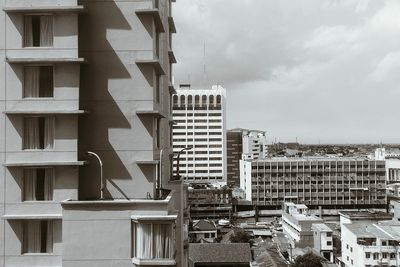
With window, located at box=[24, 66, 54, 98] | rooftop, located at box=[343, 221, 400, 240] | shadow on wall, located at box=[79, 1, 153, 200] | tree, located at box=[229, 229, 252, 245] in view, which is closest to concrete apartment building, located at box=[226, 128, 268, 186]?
tree, located at box=[229, 229, 252, 245]

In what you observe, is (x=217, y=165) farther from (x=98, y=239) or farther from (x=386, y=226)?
(x=98, y=239)

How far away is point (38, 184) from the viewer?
1545cm

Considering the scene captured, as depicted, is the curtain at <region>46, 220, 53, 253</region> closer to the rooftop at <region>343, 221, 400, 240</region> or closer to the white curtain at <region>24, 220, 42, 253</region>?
the white curtain at <region>24, 220, 42, 253</region>

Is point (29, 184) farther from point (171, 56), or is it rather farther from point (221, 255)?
point (221, 255)

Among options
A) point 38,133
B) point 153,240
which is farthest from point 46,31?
point 153,240

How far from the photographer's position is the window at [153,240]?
1430cm

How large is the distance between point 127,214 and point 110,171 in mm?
1872

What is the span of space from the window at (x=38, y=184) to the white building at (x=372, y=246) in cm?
5269

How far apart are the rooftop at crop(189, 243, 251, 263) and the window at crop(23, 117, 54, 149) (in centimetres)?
5686

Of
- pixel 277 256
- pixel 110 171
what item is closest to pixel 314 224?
pixel 277 256

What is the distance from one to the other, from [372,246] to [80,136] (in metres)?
52.8

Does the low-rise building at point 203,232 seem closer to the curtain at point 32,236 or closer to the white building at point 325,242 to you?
the white building at point 325,242

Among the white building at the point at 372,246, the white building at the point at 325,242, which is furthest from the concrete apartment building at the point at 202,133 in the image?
the white building at the point at 372,246

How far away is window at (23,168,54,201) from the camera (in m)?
15.3
